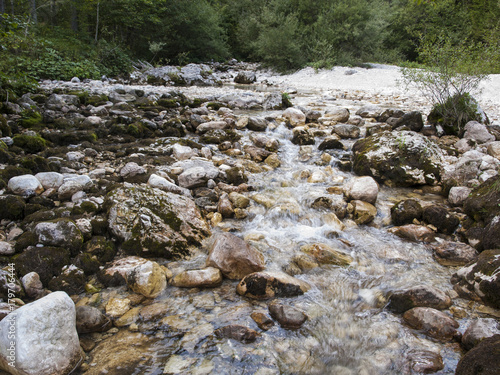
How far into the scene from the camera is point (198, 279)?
330cm

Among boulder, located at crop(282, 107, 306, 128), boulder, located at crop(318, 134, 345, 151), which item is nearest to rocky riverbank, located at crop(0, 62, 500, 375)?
boulder, located at crop(318, 134, 345, 151)

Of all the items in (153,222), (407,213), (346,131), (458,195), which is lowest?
(153,222)

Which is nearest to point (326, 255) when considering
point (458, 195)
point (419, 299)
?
point (419, 299)

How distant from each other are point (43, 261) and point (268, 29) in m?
29.1

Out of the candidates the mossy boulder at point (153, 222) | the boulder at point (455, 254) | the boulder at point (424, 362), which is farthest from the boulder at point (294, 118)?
the boulder at point (424, 362)

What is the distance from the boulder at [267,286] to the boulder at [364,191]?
2442 millimetres

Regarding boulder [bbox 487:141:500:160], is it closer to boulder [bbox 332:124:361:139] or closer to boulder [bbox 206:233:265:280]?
boulder [bbox 332:124:361:139]

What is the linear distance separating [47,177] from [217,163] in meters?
3.06

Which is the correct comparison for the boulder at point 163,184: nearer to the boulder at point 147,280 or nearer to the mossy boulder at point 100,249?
the mossy boulder at point 100,249

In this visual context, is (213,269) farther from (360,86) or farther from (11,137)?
(360,86)

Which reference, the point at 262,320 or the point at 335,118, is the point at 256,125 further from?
the point at 262,320

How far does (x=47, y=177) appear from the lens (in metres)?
4.43

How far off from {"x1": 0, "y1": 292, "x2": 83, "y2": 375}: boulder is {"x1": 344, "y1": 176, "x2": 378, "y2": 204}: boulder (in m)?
4.41

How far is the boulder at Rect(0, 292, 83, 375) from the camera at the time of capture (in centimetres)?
208
